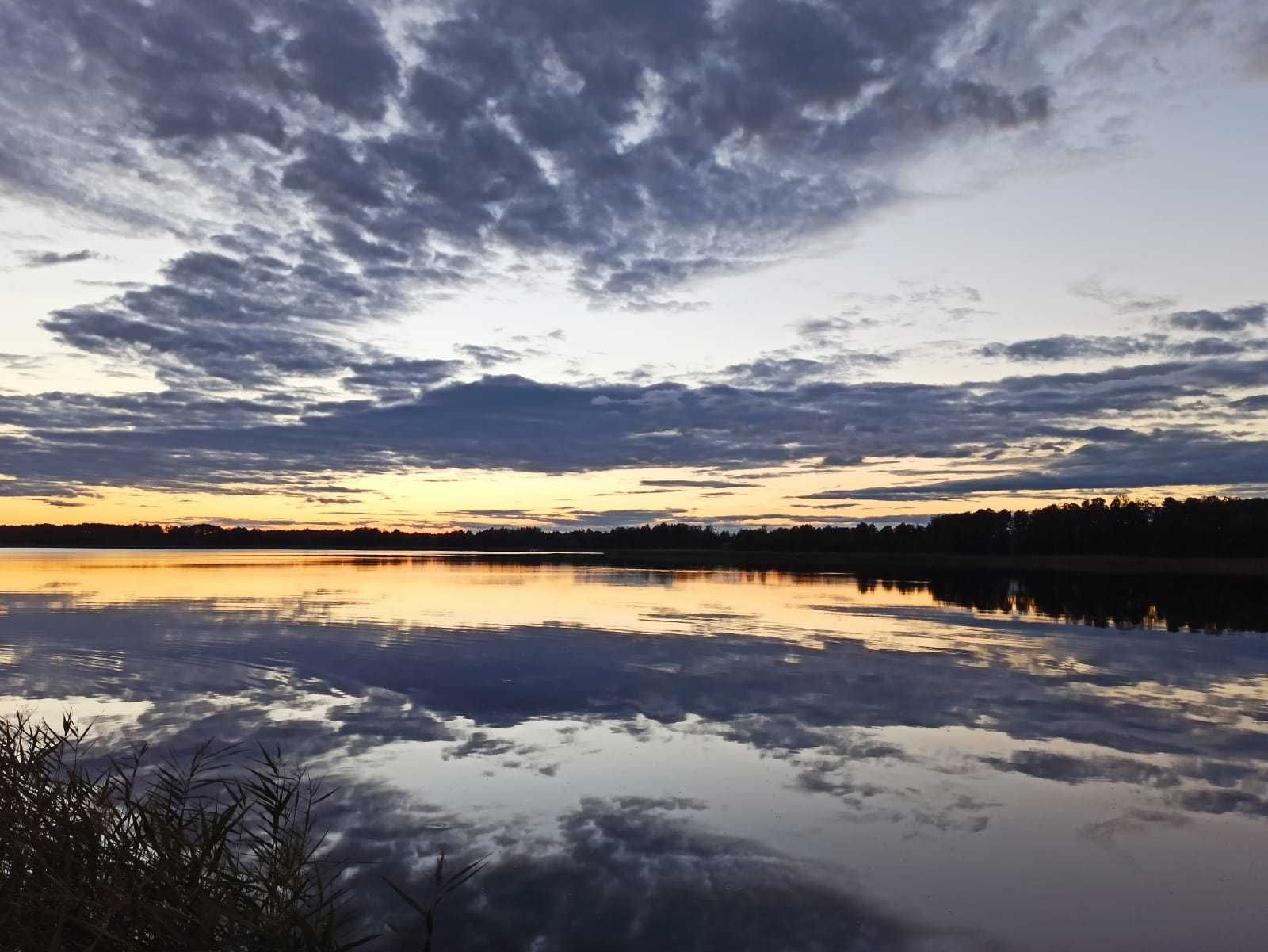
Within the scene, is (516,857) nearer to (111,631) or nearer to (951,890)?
(951,890)

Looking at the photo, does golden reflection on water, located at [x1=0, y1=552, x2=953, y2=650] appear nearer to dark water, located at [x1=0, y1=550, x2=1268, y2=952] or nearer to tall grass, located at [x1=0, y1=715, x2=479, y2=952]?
dark water, located at [x1=0, y1=550, x2=1268, y2=952]

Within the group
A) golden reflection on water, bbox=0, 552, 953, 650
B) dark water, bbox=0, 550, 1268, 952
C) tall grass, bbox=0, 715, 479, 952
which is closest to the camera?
tall grass, bbox=0, 715, 479, 952

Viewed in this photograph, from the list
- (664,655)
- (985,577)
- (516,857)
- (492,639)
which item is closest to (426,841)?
(516,857)

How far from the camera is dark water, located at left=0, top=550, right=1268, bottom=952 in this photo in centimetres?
698

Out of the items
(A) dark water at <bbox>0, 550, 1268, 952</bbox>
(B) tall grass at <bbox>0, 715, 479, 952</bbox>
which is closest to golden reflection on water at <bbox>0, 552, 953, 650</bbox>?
(A) dark water at <bbox>0, 550, 1268, 952</bbox>

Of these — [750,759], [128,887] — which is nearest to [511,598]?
[750,759]

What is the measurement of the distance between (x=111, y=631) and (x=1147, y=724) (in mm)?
23042

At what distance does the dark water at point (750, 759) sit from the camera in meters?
6.98

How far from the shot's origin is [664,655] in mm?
20234

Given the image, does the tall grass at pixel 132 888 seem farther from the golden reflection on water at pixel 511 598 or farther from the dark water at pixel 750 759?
the golden reflection on water at pixel 511 598

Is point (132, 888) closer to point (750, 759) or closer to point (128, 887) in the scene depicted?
point (128, 887)

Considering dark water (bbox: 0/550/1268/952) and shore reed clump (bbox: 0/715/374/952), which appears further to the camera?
dark water (bbox: 0/550/1268/952)

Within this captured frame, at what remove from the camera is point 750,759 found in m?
11.3

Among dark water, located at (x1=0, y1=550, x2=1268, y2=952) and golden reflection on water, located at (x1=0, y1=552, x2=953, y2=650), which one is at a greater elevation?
golden reflection on water, located at (x1=0, y1=552, x2=953, y2=650)
